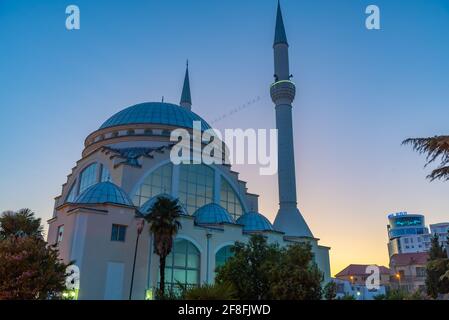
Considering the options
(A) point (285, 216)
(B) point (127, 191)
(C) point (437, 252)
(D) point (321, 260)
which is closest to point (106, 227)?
(B) point (127, 191)

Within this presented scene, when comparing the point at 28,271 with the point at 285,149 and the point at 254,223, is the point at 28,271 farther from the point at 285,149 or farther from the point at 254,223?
the point at 285,149

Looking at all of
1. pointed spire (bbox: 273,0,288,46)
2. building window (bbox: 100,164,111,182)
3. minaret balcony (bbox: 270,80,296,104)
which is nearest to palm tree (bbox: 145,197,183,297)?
building window (bbox: 100,164,111,182)

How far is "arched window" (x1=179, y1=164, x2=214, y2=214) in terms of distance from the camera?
122 feet

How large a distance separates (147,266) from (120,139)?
1727 cm

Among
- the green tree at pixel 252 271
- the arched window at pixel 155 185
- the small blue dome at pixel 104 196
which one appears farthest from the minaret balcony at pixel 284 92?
the green tree at pixel 252 271

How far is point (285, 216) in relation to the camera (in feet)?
134

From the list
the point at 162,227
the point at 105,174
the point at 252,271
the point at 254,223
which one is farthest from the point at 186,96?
the point at 252,271

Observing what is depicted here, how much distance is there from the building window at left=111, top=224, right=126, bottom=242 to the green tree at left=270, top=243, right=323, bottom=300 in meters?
12.7

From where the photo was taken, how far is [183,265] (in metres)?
29.8

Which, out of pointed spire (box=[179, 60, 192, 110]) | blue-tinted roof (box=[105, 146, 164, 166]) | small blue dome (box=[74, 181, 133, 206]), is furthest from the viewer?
pointed spire (box=[179, 60, 192, 110])

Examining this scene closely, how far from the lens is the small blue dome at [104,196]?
2819 cm

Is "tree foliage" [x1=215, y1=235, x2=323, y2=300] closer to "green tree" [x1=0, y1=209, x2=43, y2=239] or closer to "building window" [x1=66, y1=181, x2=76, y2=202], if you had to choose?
"green tree" [x1=0, y1=209, x2=43, y2=239]

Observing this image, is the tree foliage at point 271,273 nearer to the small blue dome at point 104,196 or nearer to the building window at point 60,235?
the small blue dome at point 104,196

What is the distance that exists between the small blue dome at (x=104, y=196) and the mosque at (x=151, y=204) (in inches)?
2.9
